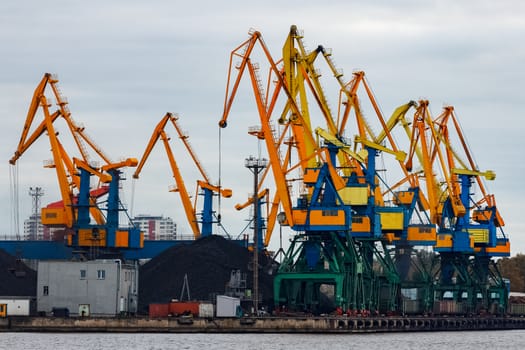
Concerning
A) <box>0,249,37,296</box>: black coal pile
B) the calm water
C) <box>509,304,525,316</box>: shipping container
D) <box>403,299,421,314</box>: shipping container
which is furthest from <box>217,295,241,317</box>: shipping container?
<box>509,304,525,316</box>: shipping container

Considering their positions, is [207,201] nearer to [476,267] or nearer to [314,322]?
[476,267]

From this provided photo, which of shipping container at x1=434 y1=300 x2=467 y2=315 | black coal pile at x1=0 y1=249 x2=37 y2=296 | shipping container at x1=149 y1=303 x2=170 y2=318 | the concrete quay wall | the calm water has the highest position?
black coal pile at x1=0 y1=249 x2=37 y2=296

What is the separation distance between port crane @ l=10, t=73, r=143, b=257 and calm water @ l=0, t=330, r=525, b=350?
31.3 meters

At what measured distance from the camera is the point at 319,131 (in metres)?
137

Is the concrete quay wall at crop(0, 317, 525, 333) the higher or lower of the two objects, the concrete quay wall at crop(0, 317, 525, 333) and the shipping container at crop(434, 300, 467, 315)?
the lower

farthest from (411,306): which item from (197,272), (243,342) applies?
(243,342)

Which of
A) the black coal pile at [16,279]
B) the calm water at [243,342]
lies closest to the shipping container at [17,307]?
the calm water at [243,342]

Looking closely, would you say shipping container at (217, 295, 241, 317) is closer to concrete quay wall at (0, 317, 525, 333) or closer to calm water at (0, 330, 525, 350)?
concrete quay wall at (0, 317, 525, 333)

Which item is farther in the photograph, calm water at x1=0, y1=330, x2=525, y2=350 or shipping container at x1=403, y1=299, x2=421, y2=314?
shipping container at x1=403, y1=299, x2=421, y2=314

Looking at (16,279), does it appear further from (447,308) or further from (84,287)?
(447,308)

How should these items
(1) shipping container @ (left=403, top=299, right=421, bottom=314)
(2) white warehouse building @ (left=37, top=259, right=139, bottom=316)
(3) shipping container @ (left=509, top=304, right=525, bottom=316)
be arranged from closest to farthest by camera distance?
(2) white warehouse building @ (left=37, top=259, right=139, bottom=316) → (1) shipping container @ (left=403, top=299, right=421, bottom=314) → (3) shipping container @ (left=509, top=304, right=525, bottom=316)

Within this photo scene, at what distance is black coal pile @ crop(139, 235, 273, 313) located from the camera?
14188 cm

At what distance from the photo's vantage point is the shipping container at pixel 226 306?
418 ft

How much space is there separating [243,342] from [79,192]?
46280mm
